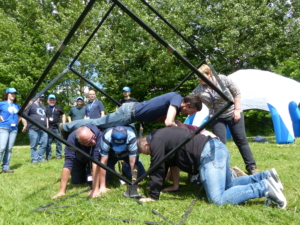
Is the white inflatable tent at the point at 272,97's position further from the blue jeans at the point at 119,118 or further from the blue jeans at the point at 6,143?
the blue jeans at the point at 119,118

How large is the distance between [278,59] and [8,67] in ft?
53.8

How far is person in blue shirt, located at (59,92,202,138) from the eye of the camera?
3162 mm

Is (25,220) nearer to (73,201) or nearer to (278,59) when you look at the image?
(73,201)

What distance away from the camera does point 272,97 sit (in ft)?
30.8

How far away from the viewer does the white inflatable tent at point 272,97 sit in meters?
8.85

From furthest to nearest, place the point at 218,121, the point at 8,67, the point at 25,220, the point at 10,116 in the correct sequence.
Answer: the point at 8,67 → the point at 10,116 → the point at 218,121 → the point at 25,220

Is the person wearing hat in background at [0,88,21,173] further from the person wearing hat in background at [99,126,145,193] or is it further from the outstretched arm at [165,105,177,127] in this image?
the outstretched arm at [165,105,177,127]

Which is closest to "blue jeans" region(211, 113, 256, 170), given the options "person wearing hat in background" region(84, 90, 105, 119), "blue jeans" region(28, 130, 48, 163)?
"person wearing hat in background" region(84, 90, 105, 119)

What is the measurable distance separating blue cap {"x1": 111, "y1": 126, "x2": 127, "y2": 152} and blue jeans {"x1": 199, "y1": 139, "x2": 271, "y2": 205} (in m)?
0.92

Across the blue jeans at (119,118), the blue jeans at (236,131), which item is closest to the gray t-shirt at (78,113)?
the blue jeans at (119,118)

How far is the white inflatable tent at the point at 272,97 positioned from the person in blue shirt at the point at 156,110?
5853mm

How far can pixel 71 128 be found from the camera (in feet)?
12.8

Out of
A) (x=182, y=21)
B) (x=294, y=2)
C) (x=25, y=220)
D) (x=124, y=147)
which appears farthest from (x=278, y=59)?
(x=25, y=220)

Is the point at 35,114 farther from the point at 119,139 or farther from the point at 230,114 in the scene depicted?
the point at 230,114
